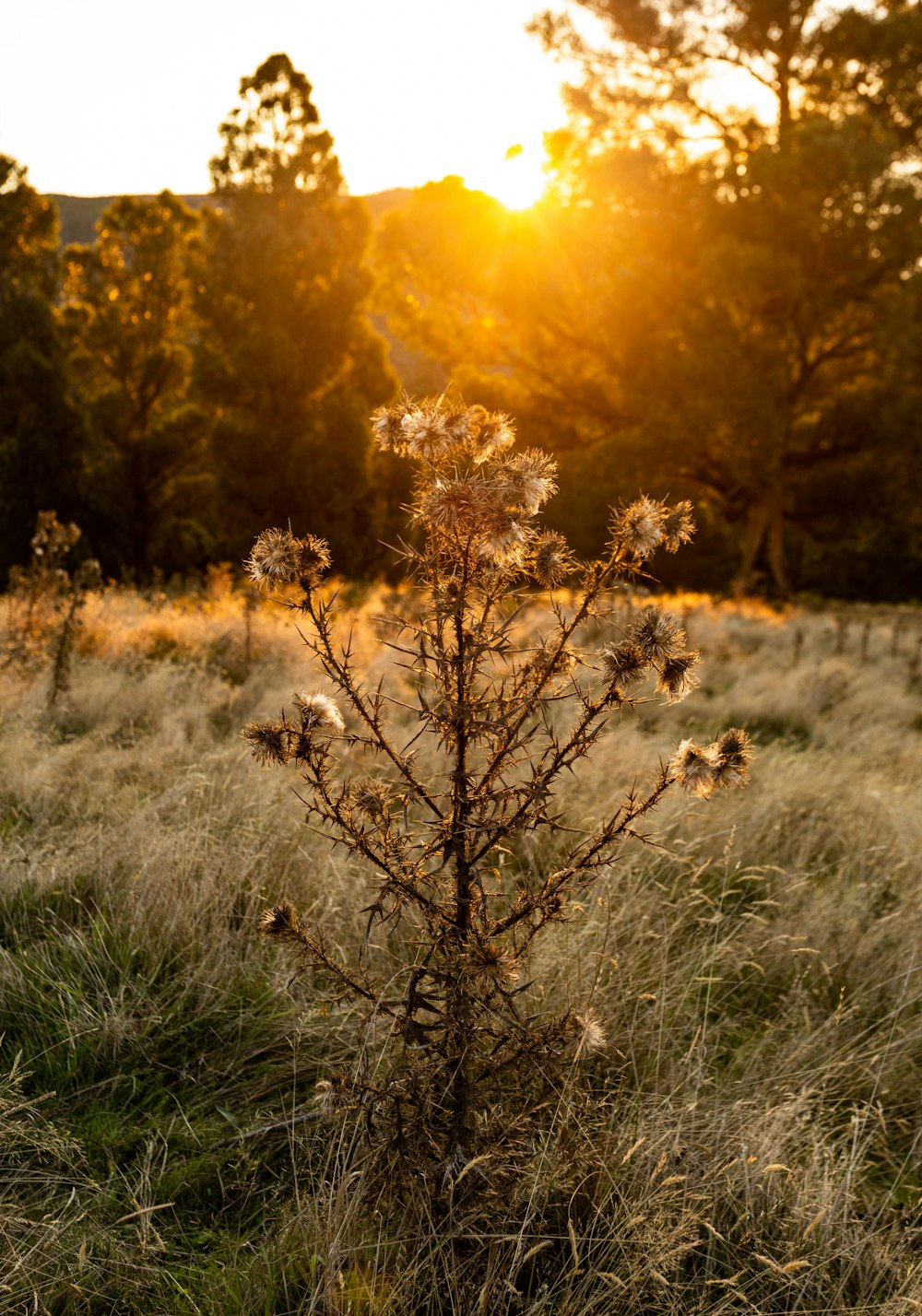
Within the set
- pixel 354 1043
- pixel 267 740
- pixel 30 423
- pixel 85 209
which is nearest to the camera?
pixel 267 740

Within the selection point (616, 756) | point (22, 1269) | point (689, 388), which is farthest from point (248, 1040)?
point (689, 388)

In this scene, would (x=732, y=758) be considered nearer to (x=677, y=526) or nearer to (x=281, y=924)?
(x=677, y=526)

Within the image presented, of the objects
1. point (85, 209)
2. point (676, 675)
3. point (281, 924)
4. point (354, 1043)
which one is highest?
point (85, 209)

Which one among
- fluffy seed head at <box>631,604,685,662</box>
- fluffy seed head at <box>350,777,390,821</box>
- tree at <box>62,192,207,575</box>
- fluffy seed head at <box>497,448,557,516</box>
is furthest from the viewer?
tree at <box>62,192,207,575</box>

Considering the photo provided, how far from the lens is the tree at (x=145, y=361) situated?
19.0 m

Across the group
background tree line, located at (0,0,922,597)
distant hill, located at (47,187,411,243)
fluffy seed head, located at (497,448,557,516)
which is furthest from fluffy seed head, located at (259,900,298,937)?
distant hill, located at (47,187,411,243)

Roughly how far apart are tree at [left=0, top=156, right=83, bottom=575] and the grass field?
46.1 ft

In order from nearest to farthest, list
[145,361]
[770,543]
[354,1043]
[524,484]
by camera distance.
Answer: [524,484], [354,1043], [145,361], [770,543]

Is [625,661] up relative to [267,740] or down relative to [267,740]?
up

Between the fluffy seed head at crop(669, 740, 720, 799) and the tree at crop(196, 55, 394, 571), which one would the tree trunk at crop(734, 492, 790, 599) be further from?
the fluffy seed head at crop(669, 740, 720, 799)

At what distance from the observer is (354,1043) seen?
2391mm

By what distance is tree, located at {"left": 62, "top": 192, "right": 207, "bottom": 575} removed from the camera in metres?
19.0

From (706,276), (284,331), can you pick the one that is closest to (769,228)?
(706,276)

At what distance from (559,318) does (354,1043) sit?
21.1 metres
